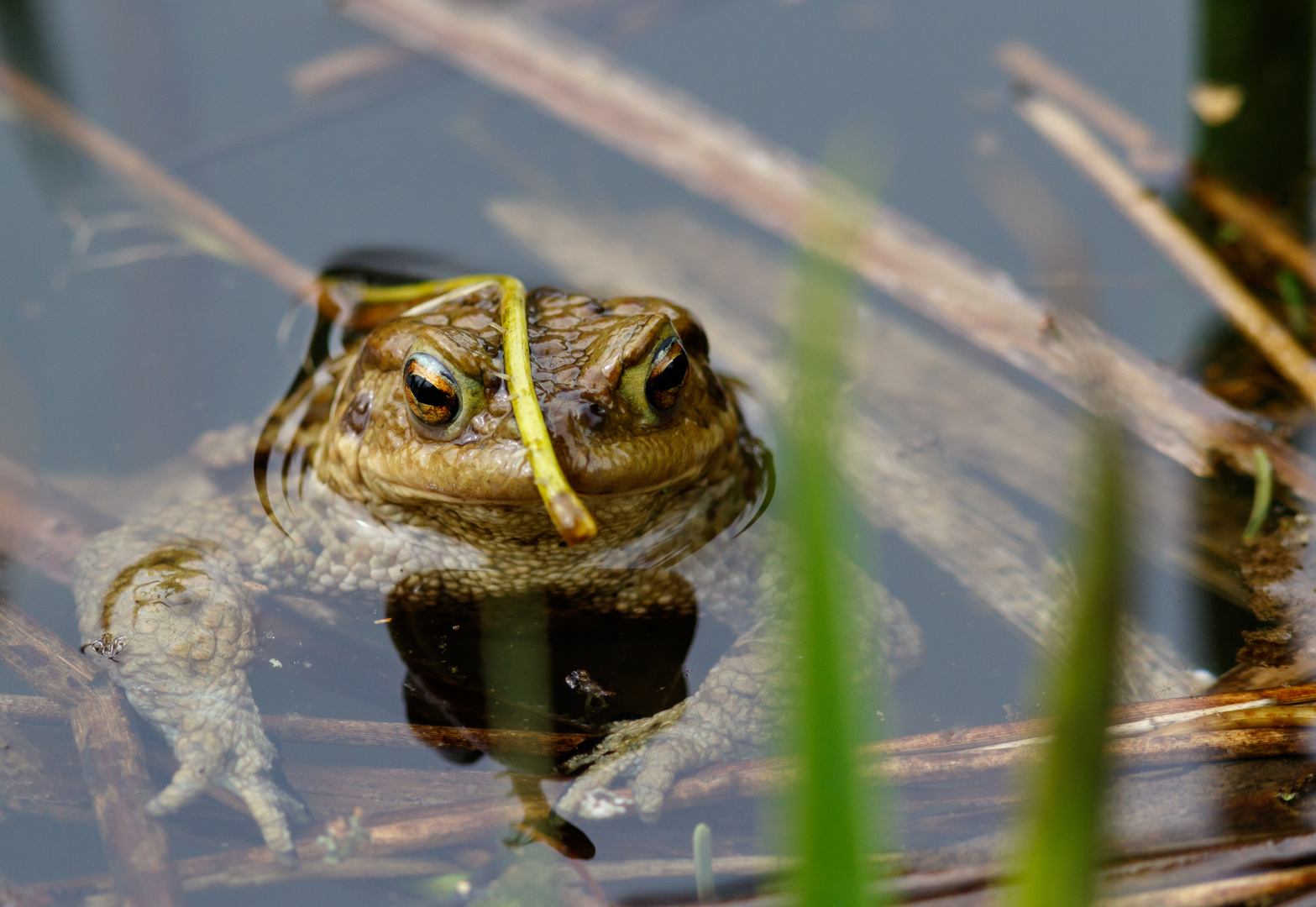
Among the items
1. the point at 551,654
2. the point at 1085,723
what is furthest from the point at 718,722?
the point at 1085,723

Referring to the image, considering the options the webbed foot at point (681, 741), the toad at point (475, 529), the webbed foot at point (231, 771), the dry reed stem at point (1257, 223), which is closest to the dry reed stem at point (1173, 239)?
the dry reed stem at point (1257, 223)

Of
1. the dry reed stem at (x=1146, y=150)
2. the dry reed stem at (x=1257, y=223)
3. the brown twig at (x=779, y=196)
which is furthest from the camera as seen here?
the dry reed stem at (x=1146, y=150)

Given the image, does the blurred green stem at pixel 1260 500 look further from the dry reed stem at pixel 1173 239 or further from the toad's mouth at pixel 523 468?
the toad's mouth at pixel 523 468

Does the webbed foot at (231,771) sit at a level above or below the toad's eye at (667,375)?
below

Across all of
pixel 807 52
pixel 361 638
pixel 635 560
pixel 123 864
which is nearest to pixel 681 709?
pixel 635 560

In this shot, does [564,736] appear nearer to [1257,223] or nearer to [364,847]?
[364,847]

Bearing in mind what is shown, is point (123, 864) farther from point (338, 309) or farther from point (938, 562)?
point (938, 562)
